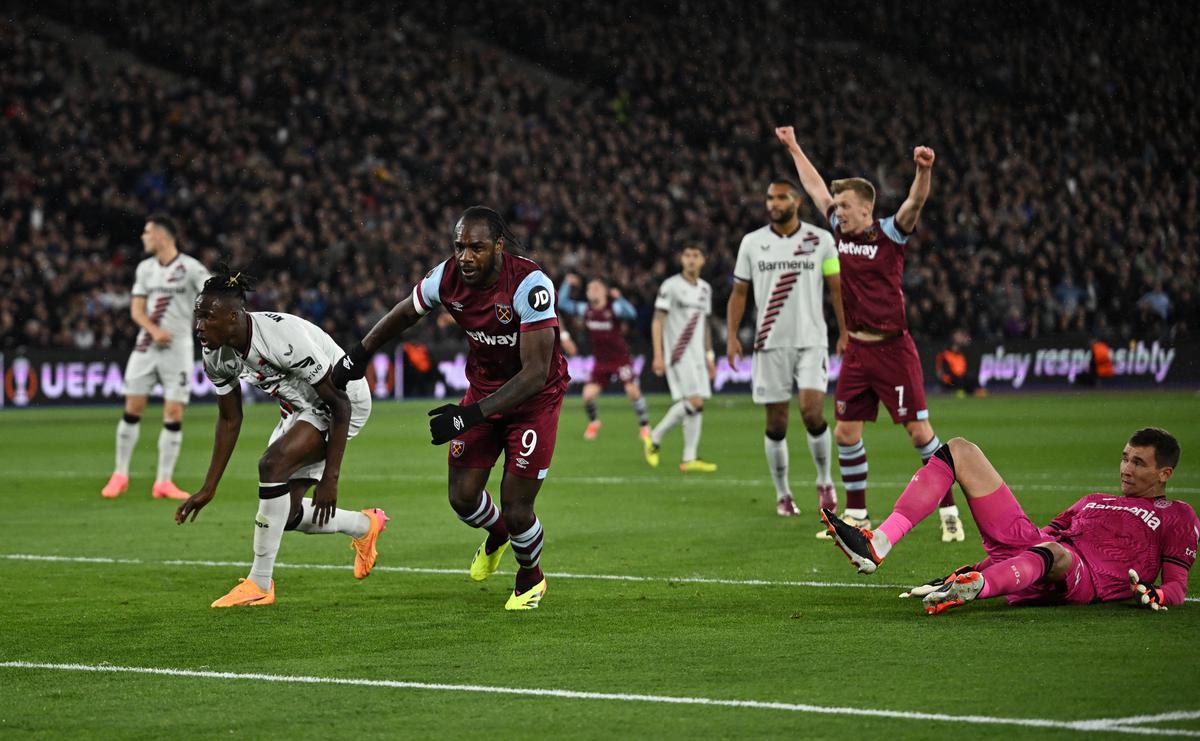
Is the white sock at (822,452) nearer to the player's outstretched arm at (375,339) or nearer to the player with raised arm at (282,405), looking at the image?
the player with raised arm at (282,405)

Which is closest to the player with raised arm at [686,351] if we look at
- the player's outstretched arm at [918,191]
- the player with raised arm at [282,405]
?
the player's outstretched arm at [918,191]

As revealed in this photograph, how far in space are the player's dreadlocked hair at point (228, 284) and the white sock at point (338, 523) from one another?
1279 mm

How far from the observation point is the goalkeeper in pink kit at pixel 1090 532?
7.72m

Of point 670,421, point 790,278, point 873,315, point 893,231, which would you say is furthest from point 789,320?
point 670,421

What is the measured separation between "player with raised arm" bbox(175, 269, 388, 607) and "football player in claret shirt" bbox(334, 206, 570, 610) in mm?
411

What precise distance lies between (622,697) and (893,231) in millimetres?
5931

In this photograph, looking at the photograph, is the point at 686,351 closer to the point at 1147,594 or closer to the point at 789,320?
the point at 789,320

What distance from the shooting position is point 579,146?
41938 millimetres

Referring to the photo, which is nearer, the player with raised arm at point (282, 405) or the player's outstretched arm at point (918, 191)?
the player with raised arm at point (282, 405)

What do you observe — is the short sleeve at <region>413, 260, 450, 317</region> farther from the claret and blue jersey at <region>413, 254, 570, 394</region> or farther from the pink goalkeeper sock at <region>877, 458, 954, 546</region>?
the pink goalkeeper sock at <region>877, 458, 954, 546</region>

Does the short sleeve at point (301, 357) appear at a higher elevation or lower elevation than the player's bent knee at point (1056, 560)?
higher

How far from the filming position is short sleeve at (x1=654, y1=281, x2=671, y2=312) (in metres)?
19.7

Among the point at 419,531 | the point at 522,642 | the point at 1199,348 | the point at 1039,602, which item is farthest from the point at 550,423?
the point at 1199,348

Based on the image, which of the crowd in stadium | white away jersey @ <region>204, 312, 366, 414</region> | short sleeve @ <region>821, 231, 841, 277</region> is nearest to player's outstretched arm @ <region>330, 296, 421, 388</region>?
white away jersey @ <region>204, 312, 366, 414</region>
